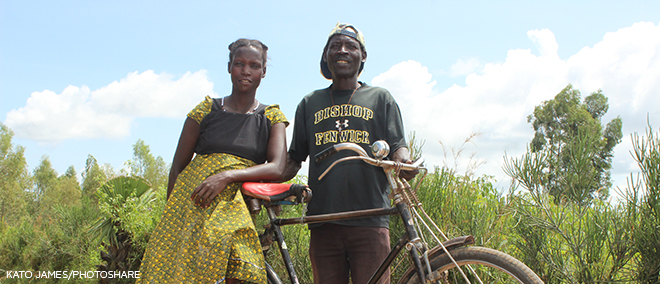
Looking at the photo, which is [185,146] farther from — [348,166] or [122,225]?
[122,225]

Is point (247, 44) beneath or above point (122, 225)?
above

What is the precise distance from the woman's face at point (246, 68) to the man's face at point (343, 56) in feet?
1.38

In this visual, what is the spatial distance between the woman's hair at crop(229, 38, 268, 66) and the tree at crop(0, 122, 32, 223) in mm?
25450

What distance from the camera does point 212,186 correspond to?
2.13 metres

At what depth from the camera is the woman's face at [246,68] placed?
7.82ft

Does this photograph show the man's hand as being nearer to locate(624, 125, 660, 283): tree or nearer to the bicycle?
the bicycle

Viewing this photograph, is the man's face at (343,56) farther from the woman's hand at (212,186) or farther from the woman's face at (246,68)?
the woman's hand at (212,186)

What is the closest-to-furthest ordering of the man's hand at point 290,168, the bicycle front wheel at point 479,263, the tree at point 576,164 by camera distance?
the bicycle front wheel at point 479,263 < the man's hand at point 290,168 < the tree at point 576,164

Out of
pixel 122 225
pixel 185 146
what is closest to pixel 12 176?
pixel 122 225

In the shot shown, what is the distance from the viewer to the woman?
2117 millimetres

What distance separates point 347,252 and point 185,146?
1.09 meters


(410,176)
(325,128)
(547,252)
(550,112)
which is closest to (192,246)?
(325,128)

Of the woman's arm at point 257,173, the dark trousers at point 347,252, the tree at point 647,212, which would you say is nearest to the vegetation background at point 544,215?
the tree at point 647,212

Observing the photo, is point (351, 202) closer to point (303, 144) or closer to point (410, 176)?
point (410, 176)
